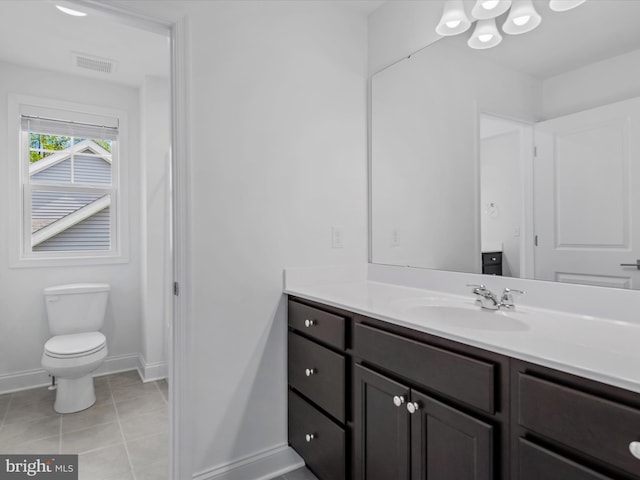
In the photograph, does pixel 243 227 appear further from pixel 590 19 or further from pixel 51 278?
pixel 51 278

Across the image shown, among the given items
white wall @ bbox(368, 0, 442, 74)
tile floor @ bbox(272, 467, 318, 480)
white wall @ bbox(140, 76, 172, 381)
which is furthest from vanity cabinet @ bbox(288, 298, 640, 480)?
white wall @ bbox(140, 76, 172, 381)

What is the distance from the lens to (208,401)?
1674mm

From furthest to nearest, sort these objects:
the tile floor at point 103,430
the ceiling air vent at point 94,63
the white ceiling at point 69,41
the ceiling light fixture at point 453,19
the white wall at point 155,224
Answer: the white wall at point 155,224 < the ceiling air vent at point 94,63 < the white ceiling at point 69,41 < the tile floor at point 103,430 < the ceiling light fixture at point 453,19

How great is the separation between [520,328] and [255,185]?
A: 4.07 ft

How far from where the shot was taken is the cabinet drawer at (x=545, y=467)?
0.76 metres

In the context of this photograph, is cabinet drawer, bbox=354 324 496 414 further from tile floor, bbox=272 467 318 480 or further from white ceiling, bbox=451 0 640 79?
white ceiling, bbox=451 0 640 79

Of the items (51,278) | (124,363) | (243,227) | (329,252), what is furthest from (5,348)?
(329,252)

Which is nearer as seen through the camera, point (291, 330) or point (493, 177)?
point (493, 177)

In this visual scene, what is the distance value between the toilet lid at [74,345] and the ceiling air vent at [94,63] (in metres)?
1.97

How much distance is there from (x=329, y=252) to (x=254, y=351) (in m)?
0.63

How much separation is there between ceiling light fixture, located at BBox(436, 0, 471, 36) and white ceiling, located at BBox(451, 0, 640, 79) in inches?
6.1

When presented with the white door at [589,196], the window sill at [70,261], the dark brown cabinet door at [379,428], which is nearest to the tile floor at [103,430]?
the window sill at [70,261]

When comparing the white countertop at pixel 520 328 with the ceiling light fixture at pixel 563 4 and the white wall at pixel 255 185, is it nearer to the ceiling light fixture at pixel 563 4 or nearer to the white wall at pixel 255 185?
the white wall at pixel 255 185

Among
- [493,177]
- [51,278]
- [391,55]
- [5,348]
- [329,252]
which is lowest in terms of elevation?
[5,348]
